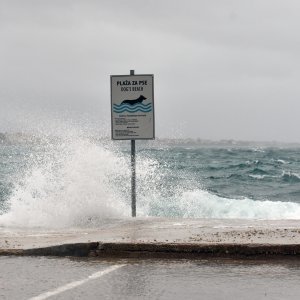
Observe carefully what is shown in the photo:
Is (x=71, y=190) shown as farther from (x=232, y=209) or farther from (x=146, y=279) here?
(x=232, y=209)

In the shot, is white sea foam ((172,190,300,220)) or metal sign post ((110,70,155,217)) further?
white sea foam ((172,190,300,220))

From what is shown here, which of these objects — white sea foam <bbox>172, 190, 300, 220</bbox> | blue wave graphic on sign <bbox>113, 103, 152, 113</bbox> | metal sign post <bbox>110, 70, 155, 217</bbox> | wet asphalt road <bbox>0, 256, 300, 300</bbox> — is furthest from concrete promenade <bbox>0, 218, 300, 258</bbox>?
white sea foam <bbox>172, 190, 300, 220</bbox>

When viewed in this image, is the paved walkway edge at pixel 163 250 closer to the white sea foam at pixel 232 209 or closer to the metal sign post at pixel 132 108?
the metal sign post at pixel 132 108

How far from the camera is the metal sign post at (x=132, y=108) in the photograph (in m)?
10.7

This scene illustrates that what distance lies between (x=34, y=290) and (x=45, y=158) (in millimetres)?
8195

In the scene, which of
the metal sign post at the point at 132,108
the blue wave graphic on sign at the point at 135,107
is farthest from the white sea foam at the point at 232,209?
the blue wave graphic on sign at the point at 135,107

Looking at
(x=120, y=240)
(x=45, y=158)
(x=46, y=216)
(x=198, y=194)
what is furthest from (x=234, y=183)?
(x=120, y=240)

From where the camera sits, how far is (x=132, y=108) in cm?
1072

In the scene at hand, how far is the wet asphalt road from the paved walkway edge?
0.18 metres

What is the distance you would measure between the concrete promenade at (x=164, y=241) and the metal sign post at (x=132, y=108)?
1.83 m

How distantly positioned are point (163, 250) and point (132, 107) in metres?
3.82

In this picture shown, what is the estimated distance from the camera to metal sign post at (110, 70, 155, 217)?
1066cm

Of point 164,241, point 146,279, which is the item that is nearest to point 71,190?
point 164,241

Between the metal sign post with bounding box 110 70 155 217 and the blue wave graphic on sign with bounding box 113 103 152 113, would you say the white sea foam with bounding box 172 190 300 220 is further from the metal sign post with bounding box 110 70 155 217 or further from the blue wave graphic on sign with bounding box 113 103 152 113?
the blue wave graphic on sign with bounding box 113 103 152 113
